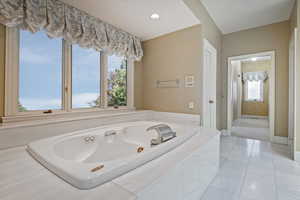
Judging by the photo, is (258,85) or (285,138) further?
(258,85)

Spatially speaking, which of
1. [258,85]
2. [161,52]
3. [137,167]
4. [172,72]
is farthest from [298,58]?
[258,85]

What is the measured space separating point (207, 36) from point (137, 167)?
2626 millimetres

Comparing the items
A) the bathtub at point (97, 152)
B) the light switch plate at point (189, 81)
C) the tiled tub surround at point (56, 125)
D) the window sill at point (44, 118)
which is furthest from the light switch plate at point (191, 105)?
the window sill at point (44, 118)

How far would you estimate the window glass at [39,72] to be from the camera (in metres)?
1.65

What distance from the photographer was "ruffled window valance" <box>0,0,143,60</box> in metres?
1.39

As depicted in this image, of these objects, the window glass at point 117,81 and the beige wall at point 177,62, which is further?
the window glass at point 117,81

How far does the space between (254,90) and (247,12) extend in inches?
214

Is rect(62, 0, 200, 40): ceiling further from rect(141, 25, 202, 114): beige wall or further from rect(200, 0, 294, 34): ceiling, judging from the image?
rect(200, 0, 294, 34): ceiling

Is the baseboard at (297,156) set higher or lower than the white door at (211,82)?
lower

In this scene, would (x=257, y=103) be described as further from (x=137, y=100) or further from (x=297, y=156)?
(x=137, y=100)

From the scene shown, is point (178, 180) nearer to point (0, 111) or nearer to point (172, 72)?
point (0, 111)

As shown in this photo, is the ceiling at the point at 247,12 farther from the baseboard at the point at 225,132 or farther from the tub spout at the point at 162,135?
the baseboard at the point at 225,132

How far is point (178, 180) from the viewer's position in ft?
2.98

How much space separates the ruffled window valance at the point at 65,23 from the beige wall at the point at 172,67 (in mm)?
566
